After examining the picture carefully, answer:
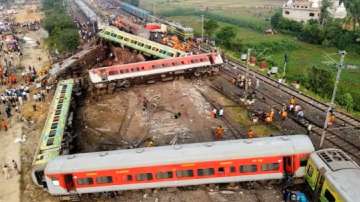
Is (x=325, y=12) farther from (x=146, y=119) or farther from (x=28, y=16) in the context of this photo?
(x=28, y=16)

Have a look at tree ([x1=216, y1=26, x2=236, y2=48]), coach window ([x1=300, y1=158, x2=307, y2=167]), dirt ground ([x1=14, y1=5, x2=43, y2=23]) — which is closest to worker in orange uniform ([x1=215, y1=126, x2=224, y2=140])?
coach window ([x1=300, y1=158, x2=307, y2=167])

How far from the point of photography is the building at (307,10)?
8375 cm

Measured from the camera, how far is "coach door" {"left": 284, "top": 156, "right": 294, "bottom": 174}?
20.7 m

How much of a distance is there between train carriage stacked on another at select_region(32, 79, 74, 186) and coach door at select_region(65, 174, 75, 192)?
194 cm

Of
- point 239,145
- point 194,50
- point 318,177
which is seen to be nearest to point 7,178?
point 239,145

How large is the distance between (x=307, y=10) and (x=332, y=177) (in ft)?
247

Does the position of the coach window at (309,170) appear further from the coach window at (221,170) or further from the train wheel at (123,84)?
the train wheel at (123,84)

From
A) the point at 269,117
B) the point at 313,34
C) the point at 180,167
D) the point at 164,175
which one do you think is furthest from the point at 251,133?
the point at 313,34

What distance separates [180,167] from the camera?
69.2 ft

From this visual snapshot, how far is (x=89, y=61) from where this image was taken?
5484 cm

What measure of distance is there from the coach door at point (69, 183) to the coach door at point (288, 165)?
1271 centimetres

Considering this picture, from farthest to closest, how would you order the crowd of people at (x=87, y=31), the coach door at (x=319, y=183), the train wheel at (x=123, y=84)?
the crowd of people at (x=87, y=31) → the train wheel at (x=123, y=84) → the coach door at (x=319, y=183)

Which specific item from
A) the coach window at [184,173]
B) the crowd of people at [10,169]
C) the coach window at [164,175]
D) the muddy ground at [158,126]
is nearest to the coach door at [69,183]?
the muddy ground at [158,126]

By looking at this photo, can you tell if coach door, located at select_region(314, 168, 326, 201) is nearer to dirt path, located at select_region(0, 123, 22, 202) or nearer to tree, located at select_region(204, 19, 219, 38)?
dirt path, located at select_region(0, 123, 22, 202)
